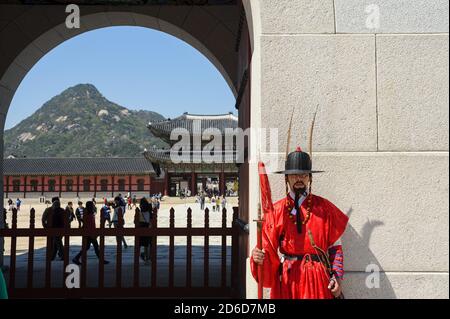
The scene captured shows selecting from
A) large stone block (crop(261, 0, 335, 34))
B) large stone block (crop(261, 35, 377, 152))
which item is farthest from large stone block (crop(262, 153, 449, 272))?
large stone block (crop(261, 0, 335, 34))

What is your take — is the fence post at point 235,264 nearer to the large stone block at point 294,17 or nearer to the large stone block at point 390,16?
the large stone block at point 294,17

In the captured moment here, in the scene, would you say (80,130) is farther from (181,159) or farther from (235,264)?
(235,264)

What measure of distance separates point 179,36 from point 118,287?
4.57 m

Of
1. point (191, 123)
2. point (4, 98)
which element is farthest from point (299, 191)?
point (191, 123)

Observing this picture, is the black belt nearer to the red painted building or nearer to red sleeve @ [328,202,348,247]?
red sleeve @ [328,202,348,247]

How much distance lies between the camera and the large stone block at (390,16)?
3729mm

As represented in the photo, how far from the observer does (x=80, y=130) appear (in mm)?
141000

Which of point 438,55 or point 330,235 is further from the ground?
point 438,55

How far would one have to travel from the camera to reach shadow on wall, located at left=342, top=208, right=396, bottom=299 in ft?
11.8

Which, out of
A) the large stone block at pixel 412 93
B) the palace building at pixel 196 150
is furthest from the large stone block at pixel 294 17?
the palace building at pixel 196 150

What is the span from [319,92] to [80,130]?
14478cm

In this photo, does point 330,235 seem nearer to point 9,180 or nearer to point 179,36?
point 179,36

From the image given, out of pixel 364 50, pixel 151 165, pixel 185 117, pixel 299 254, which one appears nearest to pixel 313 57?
pixel 364 50

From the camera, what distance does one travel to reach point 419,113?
12.0ft
